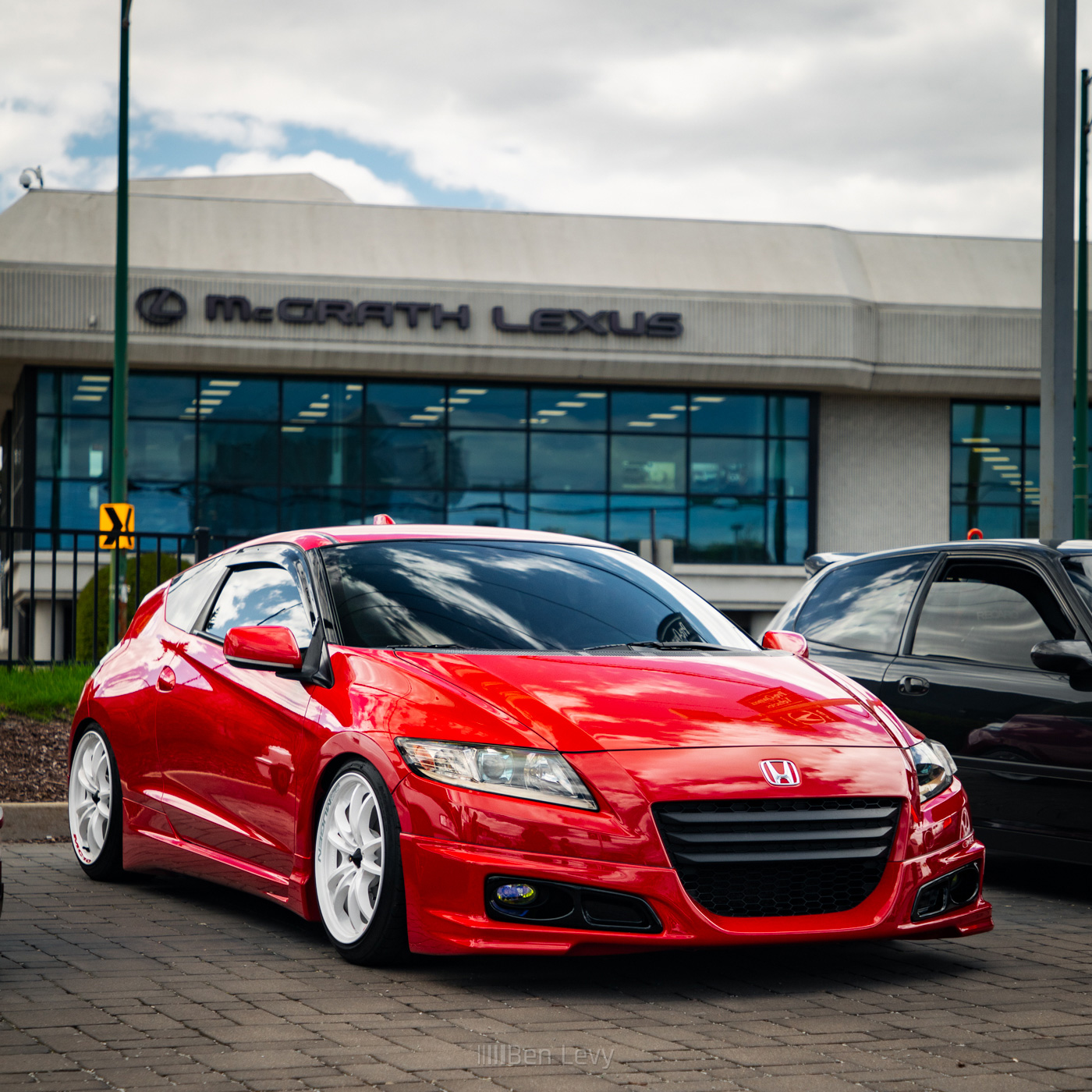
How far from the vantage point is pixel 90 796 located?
735 cm

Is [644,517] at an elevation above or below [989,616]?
above

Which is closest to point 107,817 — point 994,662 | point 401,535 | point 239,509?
point 401,535

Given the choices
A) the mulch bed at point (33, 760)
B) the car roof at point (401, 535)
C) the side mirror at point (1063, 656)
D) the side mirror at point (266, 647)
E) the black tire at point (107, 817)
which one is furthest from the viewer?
the mulch bed at point (33, 760)

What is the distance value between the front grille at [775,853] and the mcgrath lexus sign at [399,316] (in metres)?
26.9

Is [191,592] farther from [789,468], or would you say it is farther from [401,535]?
[789,468]

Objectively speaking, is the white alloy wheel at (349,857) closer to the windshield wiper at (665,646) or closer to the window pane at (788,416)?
the windshield wiper at (665,646)

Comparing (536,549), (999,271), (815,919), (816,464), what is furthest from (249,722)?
(999,271)

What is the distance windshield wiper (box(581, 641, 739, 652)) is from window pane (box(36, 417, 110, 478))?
88.9 feet

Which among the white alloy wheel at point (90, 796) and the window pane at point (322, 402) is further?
the window pane at point (322, 402)

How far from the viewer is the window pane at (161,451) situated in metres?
31.6

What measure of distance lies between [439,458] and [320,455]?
2431mm

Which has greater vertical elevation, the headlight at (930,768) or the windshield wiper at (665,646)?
the windshield wiper at (665,646)

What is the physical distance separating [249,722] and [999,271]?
103 feet

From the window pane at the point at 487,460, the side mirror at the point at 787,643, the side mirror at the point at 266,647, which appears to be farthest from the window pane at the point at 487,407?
the side mirror at the point at 266,647
